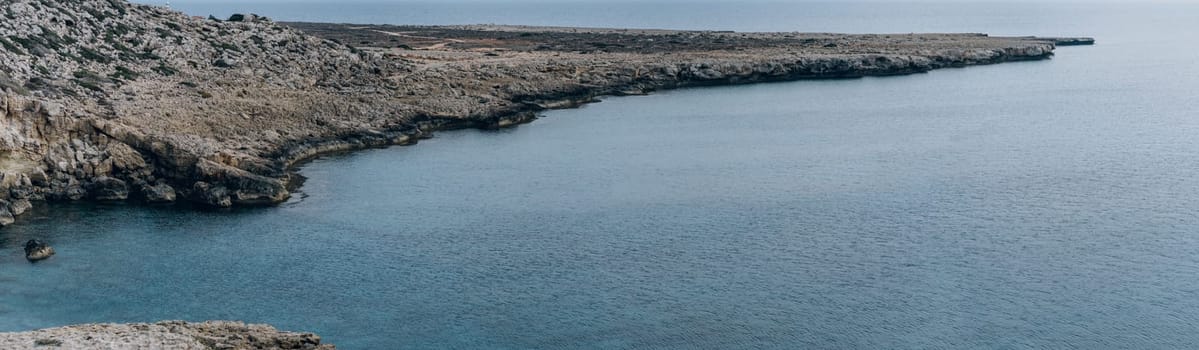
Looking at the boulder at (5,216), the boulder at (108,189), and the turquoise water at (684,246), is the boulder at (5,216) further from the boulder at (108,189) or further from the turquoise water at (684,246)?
the boulder at (108,189)

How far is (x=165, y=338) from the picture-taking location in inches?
1308

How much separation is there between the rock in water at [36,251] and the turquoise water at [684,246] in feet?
1.60

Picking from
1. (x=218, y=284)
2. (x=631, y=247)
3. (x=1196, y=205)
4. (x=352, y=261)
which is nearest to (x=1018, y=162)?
(x=1196, y=205)

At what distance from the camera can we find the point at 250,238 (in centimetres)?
5331

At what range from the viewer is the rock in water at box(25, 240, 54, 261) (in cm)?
4891

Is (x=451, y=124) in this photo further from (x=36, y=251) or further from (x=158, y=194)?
(x=36, y=251)

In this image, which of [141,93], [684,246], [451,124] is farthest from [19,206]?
[451,124]

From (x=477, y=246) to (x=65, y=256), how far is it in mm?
18114

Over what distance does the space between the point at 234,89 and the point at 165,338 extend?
154ft

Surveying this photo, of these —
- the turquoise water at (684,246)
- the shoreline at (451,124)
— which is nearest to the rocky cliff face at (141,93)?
the turquoise water at (684,246)

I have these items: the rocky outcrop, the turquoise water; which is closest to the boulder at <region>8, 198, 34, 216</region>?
the turquoise water

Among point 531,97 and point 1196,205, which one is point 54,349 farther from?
point 531,97

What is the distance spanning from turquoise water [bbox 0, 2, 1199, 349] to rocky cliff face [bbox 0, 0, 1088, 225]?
7.97 feet

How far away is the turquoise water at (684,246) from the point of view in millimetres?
41031
